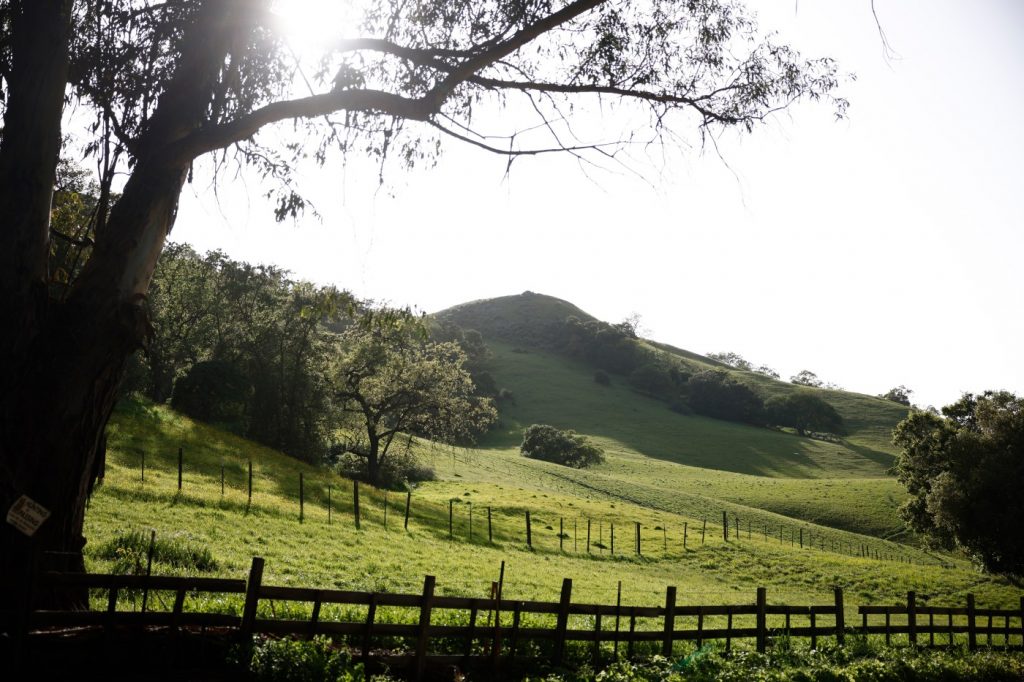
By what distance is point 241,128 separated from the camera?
7.08 meters

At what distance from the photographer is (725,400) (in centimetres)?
10969

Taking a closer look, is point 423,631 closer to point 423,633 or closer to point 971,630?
point 423,633

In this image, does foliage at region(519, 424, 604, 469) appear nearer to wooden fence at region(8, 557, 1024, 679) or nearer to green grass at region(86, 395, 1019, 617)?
green grass at region(86, 395, 1019, 617)

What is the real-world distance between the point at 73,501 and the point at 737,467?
84.8 meters

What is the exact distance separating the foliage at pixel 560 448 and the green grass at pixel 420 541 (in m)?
26.2

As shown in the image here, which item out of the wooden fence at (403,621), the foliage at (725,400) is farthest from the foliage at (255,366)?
the foliage at (725,400)

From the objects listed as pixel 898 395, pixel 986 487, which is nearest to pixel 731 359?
pixel 898 395

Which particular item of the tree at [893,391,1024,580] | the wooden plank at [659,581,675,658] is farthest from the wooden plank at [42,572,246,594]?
the tree at [893,391,1024,580]

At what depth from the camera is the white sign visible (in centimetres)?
570

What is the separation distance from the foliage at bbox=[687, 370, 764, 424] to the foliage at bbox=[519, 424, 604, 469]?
39.4 meters

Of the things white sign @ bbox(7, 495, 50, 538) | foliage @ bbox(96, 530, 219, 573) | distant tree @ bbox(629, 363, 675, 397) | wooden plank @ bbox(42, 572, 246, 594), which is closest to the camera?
white sign @ bbox(7, 495, 50, 538)

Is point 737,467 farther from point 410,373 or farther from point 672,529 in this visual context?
point 410,373

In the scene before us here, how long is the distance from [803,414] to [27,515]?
114 metres

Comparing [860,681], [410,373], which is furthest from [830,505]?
[860,681]
